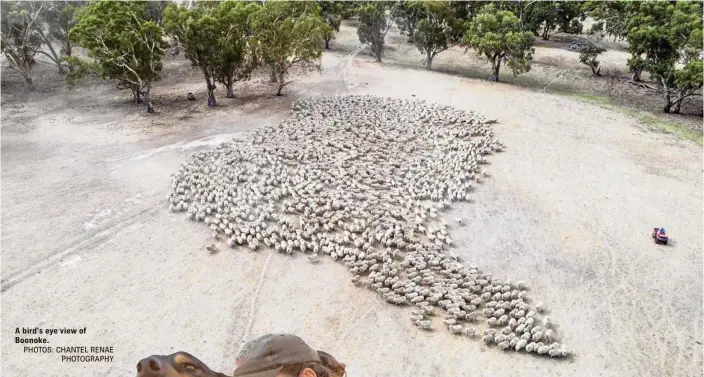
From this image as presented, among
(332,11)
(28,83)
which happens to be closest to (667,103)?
(332,11)

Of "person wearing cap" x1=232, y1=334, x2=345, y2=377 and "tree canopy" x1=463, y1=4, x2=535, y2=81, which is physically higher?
"tree canopy" x1=463, y1=4, x2=535, y2=81

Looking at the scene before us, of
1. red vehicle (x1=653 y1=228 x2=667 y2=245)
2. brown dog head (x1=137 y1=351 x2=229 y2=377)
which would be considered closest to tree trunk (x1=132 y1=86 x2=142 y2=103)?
red vehicle (x1=653 y1=228 x2=667 y2=245)

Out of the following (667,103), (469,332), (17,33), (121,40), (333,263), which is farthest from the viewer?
(17,33)

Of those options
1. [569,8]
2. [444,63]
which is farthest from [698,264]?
[569,8]

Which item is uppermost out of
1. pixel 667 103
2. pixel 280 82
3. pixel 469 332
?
pixel 280 82

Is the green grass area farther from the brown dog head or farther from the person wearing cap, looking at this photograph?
the brown dog head

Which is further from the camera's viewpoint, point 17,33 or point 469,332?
point 17,33

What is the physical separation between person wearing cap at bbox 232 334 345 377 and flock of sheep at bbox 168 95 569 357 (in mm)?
11883

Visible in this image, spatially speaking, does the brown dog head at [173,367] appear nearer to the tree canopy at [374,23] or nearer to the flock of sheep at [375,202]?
the flock of sheep at [375,202]

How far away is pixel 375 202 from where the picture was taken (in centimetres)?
2189

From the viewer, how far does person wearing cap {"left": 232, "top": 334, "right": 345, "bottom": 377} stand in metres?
3.63

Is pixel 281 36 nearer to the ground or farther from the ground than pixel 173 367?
farther from the ground

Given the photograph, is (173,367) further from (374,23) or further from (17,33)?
(374,23)

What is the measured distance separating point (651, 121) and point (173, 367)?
4015cm
